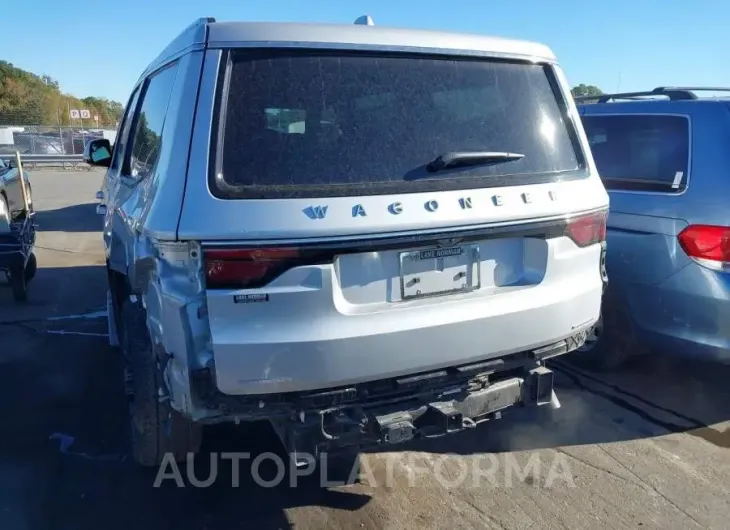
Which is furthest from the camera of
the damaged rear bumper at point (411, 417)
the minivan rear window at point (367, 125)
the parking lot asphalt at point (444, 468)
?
the parking lot asphalt at point (444, 468)

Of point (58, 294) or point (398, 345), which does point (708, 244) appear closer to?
point (398, 345)

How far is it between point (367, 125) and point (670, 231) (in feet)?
8.44

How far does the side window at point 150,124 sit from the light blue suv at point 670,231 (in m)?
2.53

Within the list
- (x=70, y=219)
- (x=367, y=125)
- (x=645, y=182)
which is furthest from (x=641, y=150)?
(x=70, y=219)

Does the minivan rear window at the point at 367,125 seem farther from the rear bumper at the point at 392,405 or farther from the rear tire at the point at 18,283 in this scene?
the rear tire at the point at 18,283

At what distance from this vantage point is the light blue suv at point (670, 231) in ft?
13.4

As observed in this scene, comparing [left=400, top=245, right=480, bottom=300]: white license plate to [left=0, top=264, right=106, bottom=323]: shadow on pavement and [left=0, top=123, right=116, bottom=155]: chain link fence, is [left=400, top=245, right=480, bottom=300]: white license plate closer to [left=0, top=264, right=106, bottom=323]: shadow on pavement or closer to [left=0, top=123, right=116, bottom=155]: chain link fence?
[left=0, top=264, right=106, bottom=323]: shadow on pavement

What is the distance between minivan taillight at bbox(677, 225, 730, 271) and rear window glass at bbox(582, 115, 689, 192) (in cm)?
35

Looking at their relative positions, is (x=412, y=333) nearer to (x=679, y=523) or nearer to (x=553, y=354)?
(x=553, y=354)

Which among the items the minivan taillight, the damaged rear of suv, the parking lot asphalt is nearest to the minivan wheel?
the damaged rear of suv

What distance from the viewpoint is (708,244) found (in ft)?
13.3

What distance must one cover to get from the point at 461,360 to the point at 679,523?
1.46 m

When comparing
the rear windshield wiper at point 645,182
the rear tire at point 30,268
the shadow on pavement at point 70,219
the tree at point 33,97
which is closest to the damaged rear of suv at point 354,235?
the rear windshield wiper at point 645,182

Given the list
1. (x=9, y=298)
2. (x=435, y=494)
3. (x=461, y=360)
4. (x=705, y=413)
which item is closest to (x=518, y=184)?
(x=461, y=360)
